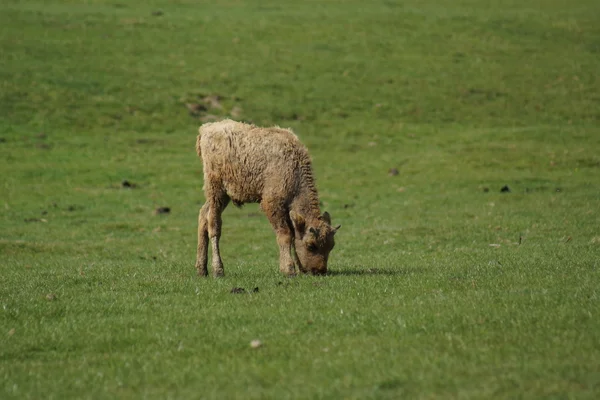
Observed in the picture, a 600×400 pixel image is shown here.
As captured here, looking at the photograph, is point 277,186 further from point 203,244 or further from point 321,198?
point 321,198

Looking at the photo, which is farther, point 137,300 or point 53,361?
point 137,300

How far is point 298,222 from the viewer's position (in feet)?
54.6

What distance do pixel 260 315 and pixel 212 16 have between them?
5504cm

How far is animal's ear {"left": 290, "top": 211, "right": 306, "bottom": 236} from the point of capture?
1659 cm

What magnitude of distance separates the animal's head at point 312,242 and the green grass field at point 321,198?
474 millimetres

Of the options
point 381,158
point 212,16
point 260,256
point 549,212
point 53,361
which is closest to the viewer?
point 53,361

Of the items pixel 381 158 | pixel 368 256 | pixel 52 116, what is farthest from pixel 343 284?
pixel 52 116

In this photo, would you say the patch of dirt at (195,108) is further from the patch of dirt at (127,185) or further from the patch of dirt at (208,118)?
the patch of dirt at (127,185)

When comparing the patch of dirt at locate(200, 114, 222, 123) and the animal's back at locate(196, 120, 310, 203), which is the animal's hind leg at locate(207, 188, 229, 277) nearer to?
the animal's back at locate(196, 120, 310, 203)

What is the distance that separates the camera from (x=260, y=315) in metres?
12.7

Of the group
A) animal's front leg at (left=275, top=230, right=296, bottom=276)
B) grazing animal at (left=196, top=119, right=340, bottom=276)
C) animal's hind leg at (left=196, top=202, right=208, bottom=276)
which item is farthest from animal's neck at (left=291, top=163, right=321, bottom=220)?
animal's hind leg at (left=196, top=202, right=208, bottom=276)

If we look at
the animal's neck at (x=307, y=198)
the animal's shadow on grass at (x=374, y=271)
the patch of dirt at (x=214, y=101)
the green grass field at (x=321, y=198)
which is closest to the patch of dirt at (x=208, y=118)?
the green grass field at (x=321, y=198)

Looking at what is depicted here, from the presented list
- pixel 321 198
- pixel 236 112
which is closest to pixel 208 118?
pixel 236 112

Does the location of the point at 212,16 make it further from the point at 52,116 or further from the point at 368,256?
the point at 368,256
